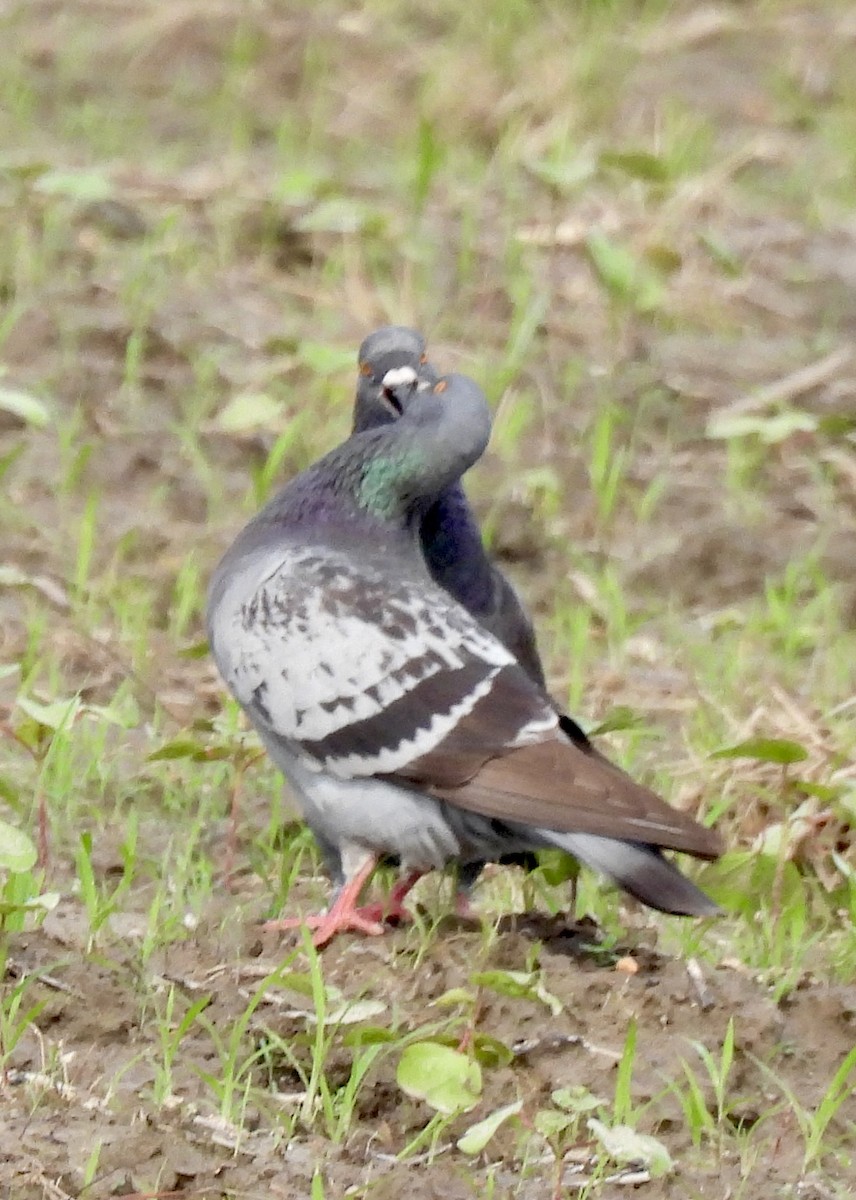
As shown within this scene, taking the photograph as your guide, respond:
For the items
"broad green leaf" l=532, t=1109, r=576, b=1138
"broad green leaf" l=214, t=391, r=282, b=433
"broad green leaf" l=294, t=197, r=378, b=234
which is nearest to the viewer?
"broad green leaf" l=532, t=1109, r=576, b=1138

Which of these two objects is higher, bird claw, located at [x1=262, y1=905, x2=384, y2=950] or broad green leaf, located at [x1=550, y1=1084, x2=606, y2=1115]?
bird claw, located at [x1=262, y1=905, x2=384, y2=950]

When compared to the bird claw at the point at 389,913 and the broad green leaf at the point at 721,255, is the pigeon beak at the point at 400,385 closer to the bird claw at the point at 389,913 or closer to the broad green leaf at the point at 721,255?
the bird claw at the point at 389,913

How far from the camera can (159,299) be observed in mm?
6801

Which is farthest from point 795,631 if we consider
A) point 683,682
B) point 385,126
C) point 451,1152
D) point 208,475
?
point 385,126

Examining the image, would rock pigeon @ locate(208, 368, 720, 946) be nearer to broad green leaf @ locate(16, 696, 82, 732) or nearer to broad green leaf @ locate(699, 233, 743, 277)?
broad green leaf @ locate(16, 696, 82, 732)

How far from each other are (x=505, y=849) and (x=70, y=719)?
31.0 inches

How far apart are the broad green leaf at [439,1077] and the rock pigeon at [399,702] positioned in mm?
542

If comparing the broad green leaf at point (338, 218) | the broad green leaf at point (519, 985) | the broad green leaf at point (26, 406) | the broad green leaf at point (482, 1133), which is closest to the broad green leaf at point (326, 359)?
the broad green leaf at point (338, 218)

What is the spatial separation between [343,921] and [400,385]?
4.30 ft

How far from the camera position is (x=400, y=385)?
4559 millimetres

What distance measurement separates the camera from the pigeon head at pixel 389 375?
456cm

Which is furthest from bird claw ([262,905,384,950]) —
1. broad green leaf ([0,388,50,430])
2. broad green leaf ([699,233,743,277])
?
broad green leaf ([699,233,743,277])

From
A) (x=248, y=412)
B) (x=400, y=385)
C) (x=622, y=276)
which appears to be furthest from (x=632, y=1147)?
(x=622, y=276)

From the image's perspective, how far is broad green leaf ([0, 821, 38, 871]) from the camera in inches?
128
